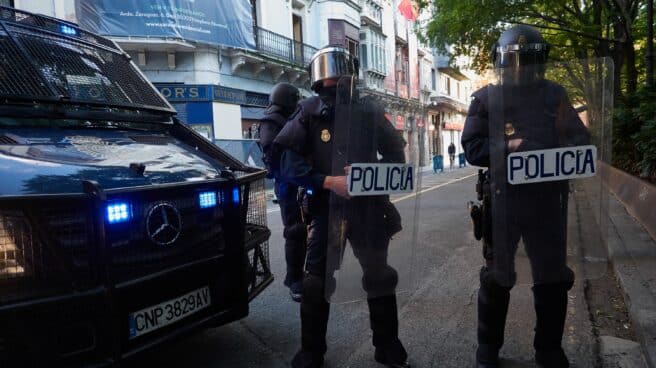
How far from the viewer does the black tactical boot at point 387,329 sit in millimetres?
2896

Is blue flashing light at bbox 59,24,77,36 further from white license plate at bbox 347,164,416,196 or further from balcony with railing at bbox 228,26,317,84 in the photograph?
balcony with railing at bbox 228,26,317,84

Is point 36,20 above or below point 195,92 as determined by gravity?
below

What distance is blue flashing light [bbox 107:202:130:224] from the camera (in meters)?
2.32

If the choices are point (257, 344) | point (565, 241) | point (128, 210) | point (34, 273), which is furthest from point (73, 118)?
point (565, 241)

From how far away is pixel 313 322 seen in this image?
288 centimetres

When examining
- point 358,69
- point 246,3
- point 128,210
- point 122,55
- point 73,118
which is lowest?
point 128,210

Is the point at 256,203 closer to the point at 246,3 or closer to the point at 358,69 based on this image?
the point at 358,69

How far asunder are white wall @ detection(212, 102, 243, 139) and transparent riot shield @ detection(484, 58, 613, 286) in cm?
1612

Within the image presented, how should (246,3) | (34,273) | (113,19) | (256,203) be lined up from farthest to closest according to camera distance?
(246,3) < (113,19) < (256,203) < (34,273)

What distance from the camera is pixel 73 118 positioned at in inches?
127

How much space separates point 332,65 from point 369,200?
2.56 ft

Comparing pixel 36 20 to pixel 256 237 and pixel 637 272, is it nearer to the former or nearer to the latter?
pixel 256 237

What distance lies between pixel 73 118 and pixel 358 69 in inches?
70.5

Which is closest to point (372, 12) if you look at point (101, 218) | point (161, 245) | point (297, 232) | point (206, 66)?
point (206, 66)
